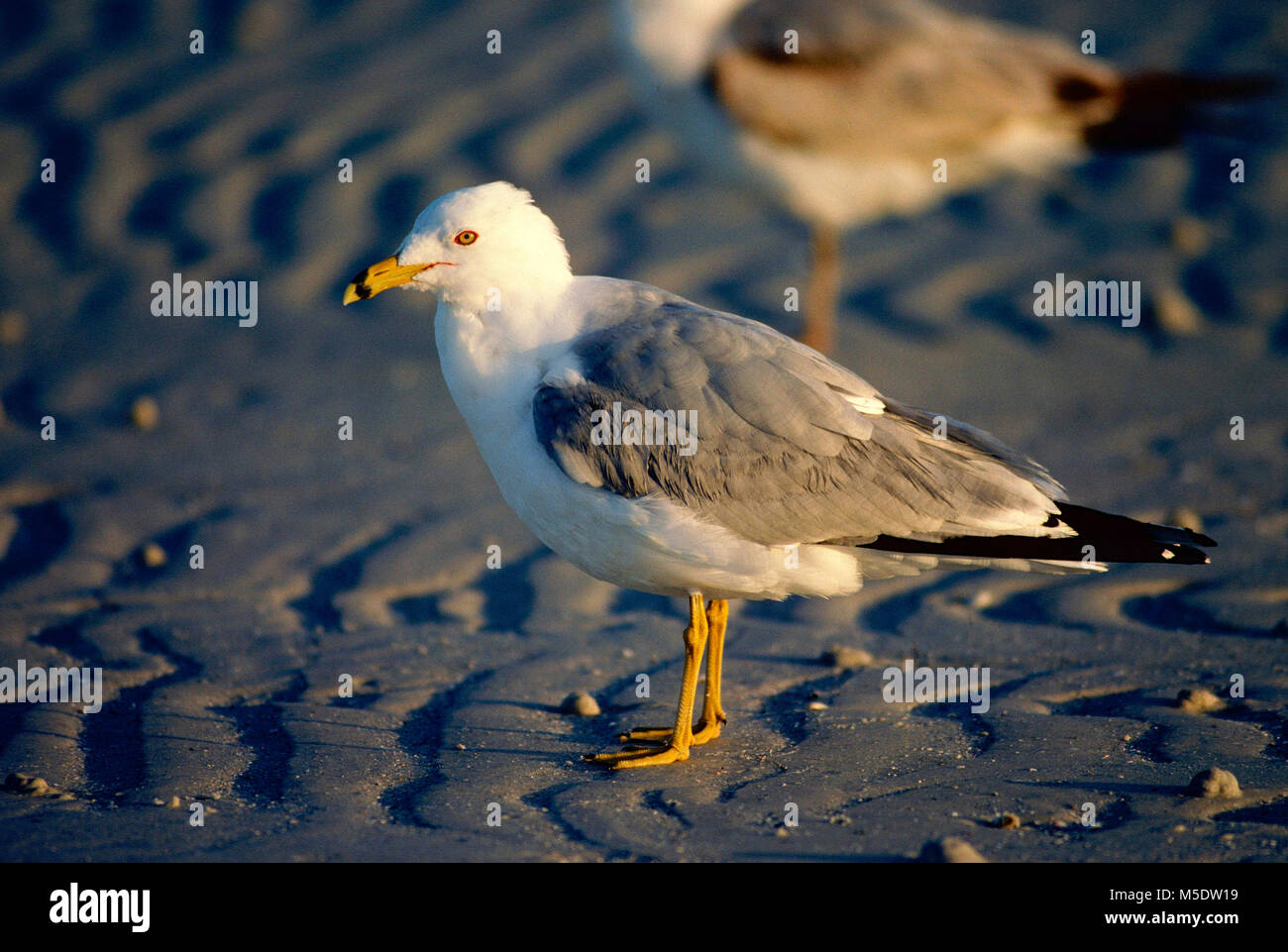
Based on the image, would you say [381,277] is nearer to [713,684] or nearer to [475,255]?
[475,255]

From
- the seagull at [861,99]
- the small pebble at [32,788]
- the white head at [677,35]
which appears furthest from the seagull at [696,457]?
the white head at [677,35]

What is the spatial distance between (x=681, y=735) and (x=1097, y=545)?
144cm

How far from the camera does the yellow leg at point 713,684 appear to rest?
4.70m

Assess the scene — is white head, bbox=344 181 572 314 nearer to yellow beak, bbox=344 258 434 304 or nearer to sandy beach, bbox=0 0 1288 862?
yellow beak, bbox=344 258 434 304

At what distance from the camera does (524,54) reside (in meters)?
12.3

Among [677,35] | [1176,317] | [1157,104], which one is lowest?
[1176,317]

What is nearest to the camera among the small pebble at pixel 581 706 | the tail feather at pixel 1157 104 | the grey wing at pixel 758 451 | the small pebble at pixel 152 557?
the grey wing at pixel 758 451

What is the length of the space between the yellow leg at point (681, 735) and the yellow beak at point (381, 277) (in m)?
1.45

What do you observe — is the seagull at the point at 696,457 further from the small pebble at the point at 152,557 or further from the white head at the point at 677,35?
the white head at the point at 677,35

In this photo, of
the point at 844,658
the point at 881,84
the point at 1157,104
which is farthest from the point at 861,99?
the point at 844,658

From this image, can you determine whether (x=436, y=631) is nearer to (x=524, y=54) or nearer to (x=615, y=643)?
(x=615, y=643)

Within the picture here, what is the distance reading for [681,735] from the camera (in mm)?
4504

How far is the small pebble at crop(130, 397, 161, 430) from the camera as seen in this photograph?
783 cm
